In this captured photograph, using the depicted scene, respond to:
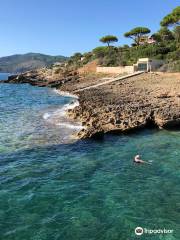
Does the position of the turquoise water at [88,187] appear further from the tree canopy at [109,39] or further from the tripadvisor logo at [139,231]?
the tree canopy at [109,39]

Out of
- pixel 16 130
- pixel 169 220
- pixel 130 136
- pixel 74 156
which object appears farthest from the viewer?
pixel 16 130

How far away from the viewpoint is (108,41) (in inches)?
5094

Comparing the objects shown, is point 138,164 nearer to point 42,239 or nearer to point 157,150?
point 157,150

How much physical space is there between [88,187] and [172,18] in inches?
3569

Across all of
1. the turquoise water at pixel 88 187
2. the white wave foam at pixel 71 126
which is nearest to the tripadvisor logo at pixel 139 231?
the turquoise water at pixel 88 187

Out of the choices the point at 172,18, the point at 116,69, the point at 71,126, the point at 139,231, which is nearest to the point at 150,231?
the point at 139,231

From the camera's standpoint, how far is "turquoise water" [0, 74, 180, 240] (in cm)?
1220

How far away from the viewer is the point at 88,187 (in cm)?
1568

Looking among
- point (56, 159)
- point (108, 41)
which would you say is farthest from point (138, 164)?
point (108, 41)

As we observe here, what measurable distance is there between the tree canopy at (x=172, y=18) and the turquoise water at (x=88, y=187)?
78.1 meters

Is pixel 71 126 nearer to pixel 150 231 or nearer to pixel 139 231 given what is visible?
pixel 139 231

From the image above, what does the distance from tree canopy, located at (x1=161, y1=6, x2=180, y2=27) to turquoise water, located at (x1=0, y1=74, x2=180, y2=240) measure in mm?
78118

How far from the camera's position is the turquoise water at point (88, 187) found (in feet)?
40.0

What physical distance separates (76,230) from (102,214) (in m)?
1.45
